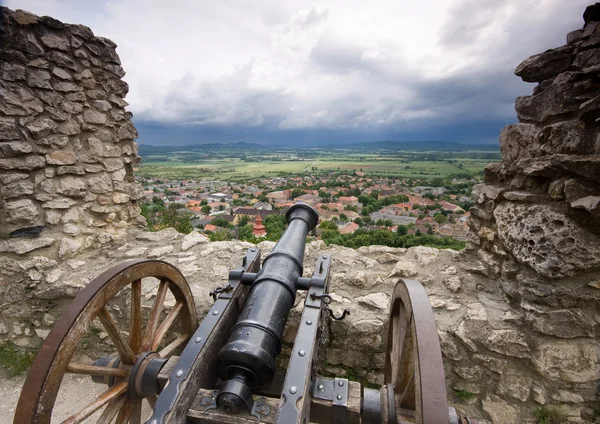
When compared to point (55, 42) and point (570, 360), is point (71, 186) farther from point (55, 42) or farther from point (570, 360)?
point (570, 360)

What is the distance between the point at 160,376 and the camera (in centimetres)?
188

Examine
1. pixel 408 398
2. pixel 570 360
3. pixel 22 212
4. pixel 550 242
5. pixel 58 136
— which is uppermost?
pixel 58 136

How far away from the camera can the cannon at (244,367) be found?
141 centimetres

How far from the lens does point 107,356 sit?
199cm

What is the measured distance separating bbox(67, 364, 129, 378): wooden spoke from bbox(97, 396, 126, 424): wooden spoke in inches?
5.1

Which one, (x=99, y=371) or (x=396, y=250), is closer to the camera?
(x=99, y=371)

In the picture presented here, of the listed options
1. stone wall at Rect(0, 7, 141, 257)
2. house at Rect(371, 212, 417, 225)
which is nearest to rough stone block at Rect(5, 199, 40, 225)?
stone wall at Rect(0, 7, 141, 257)

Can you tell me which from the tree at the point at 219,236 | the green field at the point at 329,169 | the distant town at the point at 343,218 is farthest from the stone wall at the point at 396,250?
the green field at the point at 329,169

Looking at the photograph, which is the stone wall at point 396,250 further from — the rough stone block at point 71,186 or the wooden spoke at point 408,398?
the wooden spoke at point 408,398

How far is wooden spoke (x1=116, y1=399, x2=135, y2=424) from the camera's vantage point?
1925 millimetres

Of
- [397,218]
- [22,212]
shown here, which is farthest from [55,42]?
[397,218]

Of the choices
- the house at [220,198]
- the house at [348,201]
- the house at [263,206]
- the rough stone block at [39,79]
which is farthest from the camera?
the house at [220,198]

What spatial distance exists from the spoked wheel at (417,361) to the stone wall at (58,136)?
3.57 meters

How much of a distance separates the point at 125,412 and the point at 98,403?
291mm
